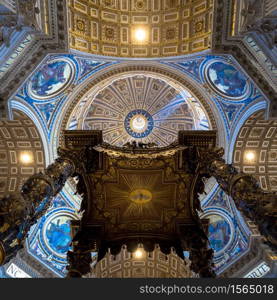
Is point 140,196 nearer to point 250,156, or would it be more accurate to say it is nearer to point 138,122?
point 250,156

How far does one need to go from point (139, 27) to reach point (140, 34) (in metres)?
0.29

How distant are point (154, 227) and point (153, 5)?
366 inches

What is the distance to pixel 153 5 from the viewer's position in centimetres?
1140

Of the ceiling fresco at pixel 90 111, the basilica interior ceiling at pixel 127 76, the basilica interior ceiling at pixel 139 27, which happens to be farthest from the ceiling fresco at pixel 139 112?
the basilica interior ceiling at pixel 139 27

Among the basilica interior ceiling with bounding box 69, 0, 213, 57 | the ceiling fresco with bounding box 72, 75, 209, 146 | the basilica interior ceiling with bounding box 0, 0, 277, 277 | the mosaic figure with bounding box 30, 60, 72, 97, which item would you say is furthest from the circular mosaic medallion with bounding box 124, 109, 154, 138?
the mosaic figure with bounding box 30, 60, 72, 97

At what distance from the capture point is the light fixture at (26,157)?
1302 centimetres

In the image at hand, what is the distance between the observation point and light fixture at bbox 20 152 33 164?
13.0m

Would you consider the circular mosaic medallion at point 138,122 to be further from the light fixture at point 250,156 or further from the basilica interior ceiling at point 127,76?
the light fixture at point 250,156

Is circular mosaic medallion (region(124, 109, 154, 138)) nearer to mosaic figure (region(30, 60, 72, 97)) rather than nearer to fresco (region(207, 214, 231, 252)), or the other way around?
mosaic figure (region(30, 60, 72, 97))

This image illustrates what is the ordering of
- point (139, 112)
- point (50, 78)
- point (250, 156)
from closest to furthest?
point (50, 78), point (250, 156), point (139, 112)

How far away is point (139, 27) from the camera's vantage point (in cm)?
1169

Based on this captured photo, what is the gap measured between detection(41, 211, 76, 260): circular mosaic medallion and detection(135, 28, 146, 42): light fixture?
9533mm

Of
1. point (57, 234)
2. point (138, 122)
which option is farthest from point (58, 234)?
point (138, 122)

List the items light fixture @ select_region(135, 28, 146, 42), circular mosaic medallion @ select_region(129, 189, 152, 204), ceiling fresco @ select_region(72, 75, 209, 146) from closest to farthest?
circular mosaic medallion @ select_region(129, 189, 152, 204) < light fixture @ select_region(135, 28, 146, 42) < ceiling fresco @ select_region(72, 75, 209, 146)
